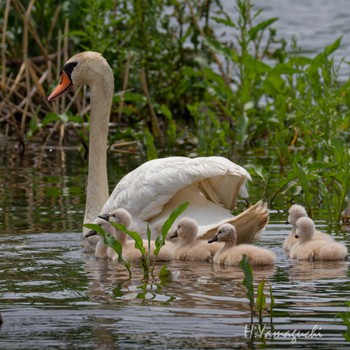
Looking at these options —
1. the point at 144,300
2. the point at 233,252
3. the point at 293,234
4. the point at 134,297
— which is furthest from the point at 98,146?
the point at 144,300

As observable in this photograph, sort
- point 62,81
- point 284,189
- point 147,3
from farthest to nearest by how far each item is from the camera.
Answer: point 147,3, point 284,189, point 62,81

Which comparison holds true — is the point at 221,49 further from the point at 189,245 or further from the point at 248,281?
the point at 248,281

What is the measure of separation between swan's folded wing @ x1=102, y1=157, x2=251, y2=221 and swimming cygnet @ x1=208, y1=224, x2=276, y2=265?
20.3 inches

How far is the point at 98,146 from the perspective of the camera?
35.2 ft

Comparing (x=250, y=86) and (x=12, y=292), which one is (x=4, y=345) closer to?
(x=12, y=292)

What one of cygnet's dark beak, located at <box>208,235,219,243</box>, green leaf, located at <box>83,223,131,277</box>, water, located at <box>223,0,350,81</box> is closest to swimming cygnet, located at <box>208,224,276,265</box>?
cygnet's dark beak, located at <box>208,235,219,243</box>

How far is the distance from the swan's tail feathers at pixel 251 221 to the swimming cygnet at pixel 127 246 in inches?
19.9

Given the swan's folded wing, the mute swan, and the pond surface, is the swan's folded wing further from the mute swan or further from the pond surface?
the pond surface

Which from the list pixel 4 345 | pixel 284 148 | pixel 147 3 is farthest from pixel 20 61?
pixel 4 345

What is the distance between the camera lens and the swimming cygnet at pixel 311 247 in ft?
28.4

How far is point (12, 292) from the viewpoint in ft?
25.8

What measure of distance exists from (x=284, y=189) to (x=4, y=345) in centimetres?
554

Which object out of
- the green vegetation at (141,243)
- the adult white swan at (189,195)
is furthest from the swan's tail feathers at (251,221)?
the green vegetation at (141,243)

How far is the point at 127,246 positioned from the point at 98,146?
1.73 m
